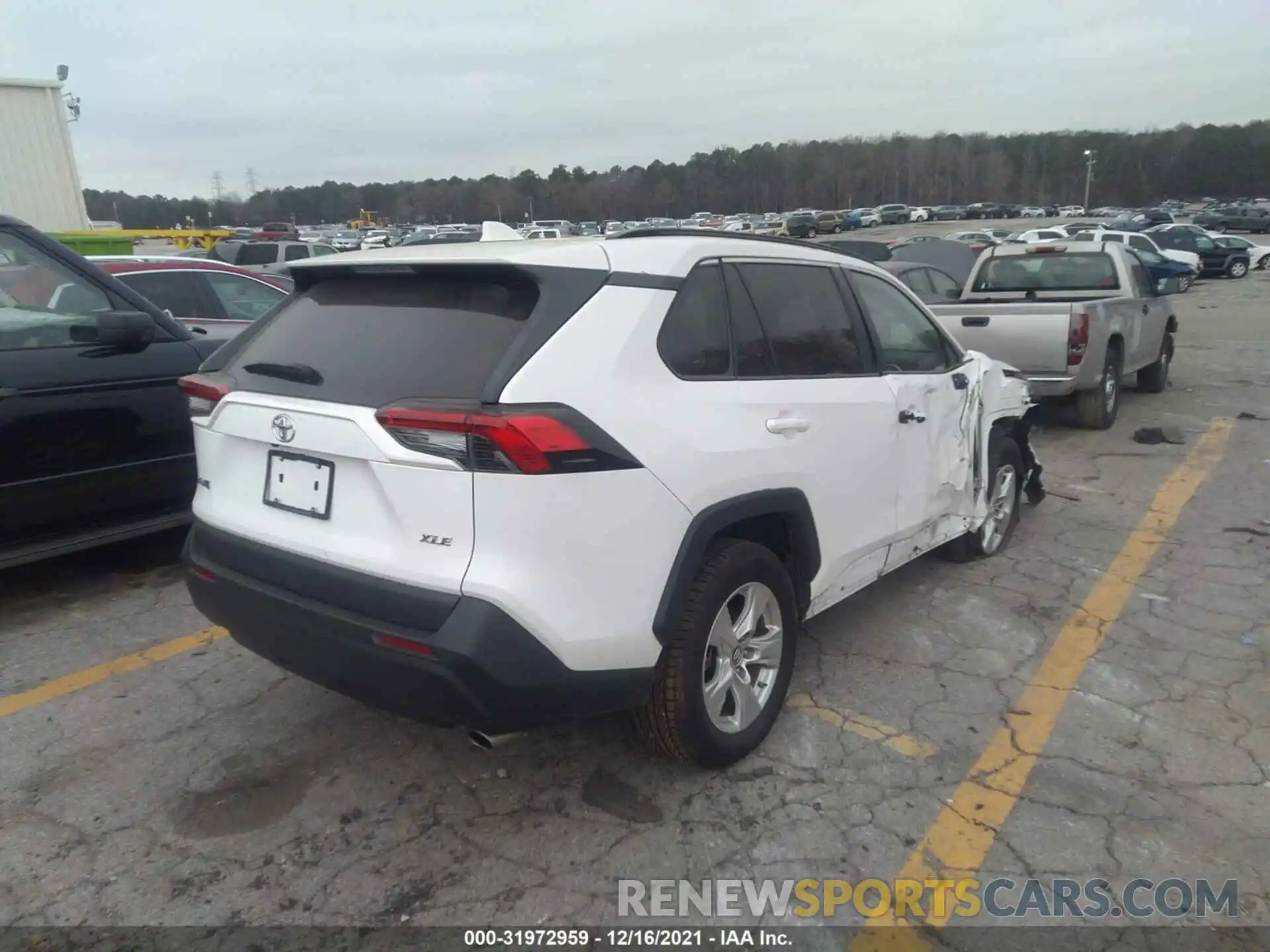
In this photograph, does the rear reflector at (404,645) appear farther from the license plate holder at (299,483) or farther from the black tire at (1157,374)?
the black tire at (1157,374)

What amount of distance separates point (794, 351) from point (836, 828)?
5.36 feet

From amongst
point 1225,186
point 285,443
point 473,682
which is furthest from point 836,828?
point 1225,186

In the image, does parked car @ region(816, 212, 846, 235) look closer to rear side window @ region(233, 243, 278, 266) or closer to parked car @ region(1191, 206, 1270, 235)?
parked car @ region(1191, 206, 1270, 235)

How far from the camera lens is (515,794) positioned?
9.71ft

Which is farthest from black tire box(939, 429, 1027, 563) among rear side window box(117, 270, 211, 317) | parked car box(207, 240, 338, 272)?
parked car box(207, 240, 338, 272)

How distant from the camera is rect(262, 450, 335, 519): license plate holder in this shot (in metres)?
2.53

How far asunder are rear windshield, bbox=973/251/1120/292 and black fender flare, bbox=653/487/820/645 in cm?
748

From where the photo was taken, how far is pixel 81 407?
14.0 ft

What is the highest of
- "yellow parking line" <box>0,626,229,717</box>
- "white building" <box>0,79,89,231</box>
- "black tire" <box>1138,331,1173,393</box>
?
"white building" <box>0,79,89,231</box>

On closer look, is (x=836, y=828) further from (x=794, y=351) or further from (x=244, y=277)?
(x=244, y=277)

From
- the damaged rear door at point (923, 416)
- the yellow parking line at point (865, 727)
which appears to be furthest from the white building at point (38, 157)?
the yellow parking line at point (865, 727)

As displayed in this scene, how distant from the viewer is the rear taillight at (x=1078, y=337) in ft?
25.3

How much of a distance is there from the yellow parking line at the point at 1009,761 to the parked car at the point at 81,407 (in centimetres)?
396

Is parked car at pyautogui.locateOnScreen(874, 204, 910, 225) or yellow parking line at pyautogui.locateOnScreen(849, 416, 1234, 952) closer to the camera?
yellow parking line at pyautogui.locateOnScreen(849, 416, 1234, 952)
